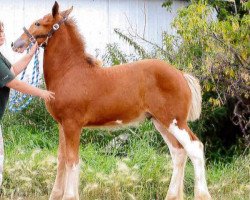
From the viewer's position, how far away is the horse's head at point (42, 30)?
6.62 meters

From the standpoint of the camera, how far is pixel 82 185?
25.8ft

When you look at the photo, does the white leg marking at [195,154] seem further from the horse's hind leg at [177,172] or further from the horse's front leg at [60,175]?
the horse's front leg at [60,175]

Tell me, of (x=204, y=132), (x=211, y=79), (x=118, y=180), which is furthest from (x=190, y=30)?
(x=118, y=180)

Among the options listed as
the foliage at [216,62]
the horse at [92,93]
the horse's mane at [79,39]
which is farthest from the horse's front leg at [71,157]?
the foliage at [216,62]

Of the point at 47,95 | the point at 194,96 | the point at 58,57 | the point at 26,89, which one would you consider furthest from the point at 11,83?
the point at 194,96

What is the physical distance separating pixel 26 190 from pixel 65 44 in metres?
1.90

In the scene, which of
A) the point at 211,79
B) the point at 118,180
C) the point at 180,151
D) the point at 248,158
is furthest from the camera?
the point at 211,79

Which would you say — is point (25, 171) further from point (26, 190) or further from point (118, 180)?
point (118, 180)

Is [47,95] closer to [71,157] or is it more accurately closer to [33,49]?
[33,49]

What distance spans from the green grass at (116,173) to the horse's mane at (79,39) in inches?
55.5

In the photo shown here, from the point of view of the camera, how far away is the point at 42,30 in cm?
668

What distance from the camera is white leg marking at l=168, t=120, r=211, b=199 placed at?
22.5 feet

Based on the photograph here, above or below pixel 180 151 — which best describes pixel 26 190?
below

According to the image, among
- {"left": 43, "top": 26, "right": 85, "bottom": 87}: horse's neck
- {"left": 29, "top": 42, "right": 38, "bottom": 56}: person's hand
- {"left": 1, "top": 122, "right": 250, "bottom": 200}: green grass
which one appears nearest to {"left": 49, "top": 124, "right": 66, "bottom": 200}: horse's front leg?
{"left": 1, "top": 122, "right": 250, "bottom": 200}: green grass
